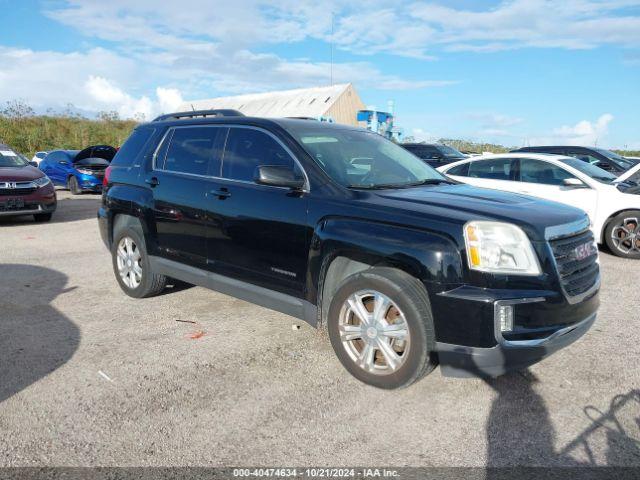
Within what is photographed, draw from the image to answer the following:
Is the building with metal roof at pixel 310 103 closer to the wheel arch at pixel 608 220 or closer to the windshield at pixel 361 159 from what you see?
the wheel arch at pixel 608 220

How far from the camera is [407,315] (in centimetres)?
342

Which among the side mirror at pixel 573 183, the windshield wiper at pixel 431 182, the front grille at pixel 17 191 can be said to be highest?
the windshield wiper at pixel 431 182

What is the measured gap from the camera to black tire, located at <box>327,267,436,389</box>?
3.39 meters

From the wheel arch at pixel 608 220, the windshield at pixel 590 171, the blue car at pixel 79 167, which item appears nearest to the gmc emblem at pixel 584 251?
the wheel arch at pixel 608 220

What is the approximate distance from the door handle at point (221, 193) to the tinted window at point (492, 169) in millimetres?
6401

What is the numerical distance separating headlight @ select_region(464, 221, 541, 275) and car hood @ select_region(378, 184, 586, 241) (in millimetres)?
56

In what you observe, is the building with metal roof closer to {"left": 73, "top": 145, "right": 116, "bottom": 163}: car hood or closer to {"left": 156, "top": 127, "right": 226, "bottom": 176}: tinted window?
{"left": 73, "top": 145, "right": 116, "bottom": 163}: car hood

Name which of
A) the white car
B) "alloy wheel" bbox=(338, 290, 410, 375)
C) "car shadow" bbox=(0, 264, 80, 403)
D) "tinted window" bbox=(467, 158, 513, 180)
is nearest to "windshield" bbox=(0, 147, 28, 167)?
"car shadow" bbox=(0, 264, 80, 403)

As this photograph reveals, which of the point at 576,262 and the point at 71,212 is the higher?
the point at 576,262

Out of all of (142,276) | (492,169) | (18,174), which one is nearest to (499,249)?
(142,276)

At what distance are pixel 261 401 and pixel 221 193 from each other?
6.15 feet

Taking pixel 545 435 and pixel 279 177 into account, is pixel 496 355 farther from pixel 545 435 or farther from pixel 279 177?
pixel 279 177

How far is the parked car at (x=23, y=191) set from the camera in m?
10.3

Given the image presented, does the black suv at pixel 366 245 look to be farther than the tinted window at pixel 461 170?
No
